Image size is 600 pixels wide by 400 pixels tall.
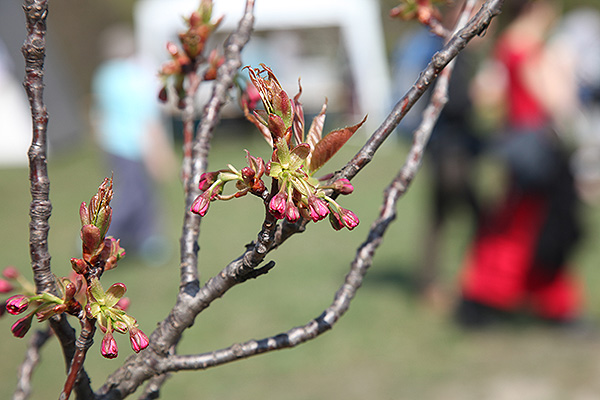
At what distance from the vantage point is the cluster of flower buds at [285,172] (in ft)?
2.22

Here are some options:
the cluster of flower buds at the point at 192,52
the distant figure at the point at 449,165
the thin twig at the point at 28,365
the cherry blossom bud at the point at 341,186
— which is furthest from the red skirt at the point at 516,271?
the cherry blossom bud at the point at 341,186

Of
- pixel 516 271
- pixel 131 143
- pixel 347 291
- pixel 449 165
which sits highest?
pixel 347 291

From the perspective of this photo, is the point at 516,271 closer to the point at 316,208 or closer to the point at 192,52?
the point at 192,52

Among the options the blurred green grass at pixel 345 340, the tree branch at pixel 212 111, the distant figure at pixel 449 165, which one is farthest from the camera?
the distant figure at pixel 449 165

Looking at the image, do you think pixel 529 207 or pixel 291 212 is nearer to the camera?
pixel 291 212

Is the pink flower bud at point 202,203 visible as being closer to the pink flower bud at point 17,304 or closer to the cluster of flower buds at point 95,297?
the cluster of flower buds at point 95,297

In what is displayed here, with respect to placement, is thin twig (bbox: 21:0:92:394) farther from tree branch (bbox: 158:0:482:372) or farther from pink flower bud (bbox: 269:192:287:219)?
pink flower bud (bbox: 269:192:287:219)

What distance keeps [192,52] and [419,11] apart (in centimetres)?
41

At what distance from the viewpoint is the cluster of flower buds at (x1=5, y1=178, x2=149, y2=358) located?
0.71 meters

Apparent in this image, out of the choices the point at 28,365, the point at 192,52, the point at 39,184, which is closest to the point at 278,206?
the point at 39,184

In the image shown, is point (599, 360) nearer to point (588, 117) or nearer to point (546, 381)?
point (546, 381)

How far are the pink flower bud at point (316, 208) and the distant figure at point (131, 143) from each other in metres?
5.02

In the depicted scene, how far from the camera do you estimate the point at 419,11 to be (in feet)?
3.79

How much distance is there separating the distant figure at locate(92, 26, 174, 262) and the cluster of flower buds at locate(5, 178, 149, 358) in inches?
193
